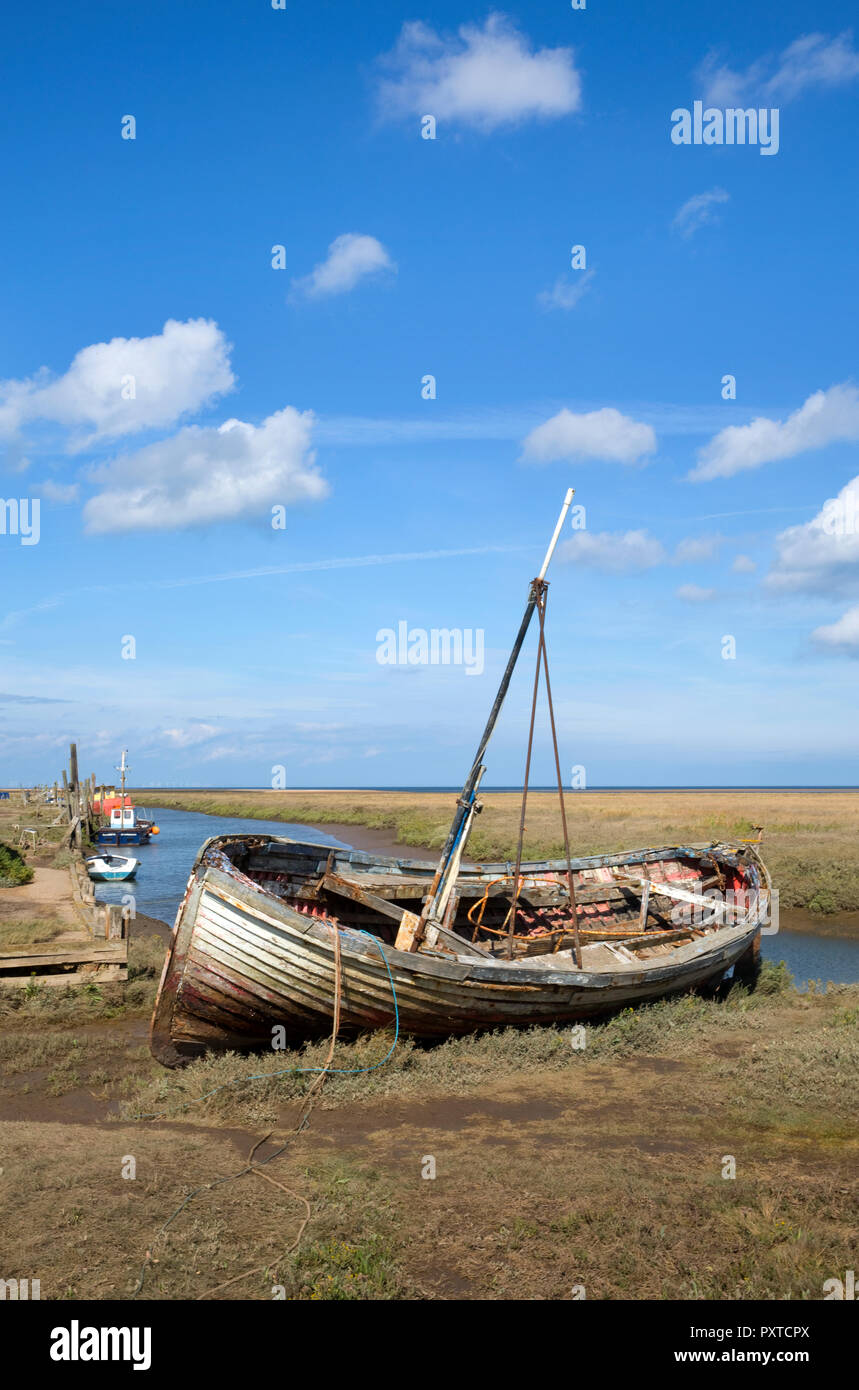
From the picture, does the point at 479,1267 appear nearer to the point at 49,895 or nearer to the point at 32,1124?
the point at 32,1124

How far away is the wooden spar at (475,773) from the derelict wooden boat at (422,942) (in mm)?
23

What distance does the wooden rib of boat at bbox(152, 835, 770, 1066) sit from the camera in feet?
31.6

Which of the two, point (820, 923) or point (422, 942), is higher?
point (422, 942)

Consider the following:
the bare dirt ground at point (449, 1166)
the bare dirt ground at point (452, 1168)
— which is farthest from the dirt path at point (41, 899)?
the bare dirt ground at point (452, 1168)

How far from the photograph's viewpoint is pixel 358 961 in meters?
9.78

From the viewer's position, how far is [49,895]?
23.0 metres

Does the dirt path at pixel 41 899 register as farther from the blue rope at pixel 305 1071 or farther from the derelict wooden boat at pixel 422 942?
the blue rope at pixel 305 1071

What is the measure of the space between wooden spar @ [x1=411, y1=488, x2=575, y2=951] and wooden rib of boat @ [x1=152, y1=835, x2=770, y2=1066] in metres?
0.61

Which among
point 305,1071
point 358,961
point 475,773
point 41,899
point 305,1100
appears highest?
point 475,773

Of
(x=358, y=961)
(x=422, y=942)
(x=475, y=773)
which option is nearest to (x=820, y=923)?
(x=475, y=773)

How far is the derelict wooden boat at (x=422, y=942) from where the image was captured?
9.65m

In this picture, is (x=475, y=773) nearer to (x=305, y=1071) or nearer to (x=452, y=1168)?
(x=305, y=1071)

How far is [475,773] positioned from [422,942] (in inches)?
116
